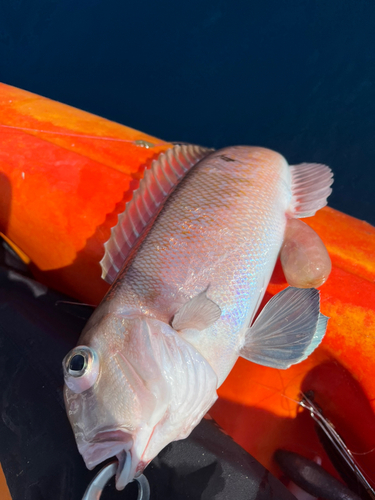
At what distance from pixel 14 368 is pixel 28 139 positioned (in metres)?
1.52

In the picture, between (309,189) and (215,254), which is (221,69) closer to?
(309,189)

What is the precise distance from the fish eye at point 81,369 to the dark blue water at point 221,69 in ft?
10.6

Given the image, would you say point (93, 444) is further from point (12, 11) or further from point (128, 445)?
point (12, 11)

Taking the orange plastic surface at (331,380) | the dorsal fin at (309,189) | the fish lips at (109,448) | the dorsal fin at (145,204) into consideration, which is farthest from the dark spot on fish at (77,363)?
the dorsal fin at (309,189)

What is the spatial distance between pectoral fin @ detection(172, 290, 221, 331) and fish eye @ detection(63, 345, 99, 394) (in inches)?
12.7

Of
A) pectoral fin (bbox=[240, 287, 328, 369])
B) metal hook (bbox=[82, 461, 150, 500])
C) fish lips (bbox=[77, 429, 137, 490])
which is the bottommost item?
metal hook (bbox=[82, 461, 150, 500])

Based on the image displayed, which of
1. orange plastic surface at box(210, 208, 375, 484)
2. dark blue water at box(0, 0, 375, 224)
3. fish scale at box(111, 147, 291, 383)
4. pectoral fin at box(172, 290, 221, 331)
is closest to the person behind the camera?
pectoral fin at box(172, 290, 221, 331)

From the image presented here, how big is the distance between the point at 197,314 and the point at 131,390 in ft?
1.16

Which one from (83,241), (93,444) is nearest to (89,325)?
(93,444)

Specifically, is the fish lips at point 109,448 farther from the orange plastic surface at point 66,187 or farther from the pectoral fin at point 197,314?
the orange plastic surface at point 66,187

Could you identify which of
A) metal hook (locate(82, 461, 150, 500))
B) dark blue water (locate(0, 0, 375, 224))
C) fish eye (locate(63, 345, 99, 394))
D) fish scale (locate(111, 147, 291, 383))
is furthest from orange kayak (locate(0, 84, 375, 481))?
dark blue water (locate(0, 0, 375, 224))

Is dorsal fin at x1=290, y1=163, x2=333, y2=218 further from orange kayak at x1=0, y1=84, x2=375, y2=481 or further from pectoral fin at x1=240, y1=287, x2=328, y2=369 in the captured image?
pectoral fin at x1=240, y1=287, x2=328, y2=369

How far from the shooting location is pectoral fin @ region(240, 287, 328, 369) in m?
1.51

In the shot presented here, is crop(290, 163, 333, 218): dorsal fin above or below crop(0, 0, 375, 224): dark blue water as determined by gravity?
below
